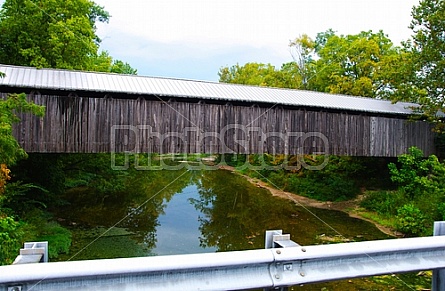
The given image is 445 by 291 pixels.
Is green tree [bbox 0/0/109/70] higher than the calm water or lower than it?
higher

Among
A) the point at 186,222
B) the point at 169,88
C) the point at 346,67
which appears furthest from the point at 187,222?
the point at 346,67

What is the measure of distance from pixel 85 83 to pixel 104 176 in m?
8.22

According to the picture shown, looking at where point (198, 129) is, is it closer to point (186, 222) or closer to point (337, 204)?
point (186, 222)

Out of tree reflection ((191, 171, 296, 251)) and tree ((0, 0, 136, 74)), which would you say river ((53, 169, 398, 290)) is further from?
tree ((0, 0, 136, 74))

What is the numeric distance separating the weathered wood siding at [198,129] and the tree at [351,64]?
241 inches

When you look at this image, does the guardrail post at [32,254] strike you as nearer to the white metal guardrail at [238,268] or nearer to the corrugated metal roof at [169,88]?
the white metal guardrail at [238,268]

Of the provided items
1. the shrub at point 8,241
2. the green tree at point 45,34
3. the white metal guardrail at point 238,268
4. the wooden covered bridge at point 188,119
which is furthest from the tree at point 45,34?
the white metal guardrail at point 238,268

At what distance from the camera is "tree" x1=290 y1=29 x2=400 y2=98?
66.2 feet

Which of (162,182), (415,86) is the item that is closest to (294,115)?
(415,86)

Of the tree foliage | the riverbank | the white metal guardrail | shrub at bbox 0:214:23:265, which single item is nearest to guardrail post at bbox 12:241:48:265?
the white metal guardrail

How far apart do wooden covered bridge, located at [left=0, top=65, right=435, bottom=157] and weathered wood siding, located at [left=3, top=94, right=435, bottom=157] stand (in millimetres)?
27

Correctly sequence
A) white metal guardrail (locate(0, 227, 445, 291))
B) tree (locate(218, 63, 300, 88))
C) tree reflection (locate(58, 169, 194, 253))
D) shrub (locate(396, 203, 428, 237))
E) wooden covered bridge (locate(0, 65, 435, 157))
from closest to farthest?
white metal guardrail (locate(0, 227, 445, 291)) → wooden covered bridge (locate(0, 65, 435, 157)) → shrub (locate(396, 203, 428, 237)) → tree reflection (locate(58, 169, 194, 253)) → tree (locate(218, 63, 300, 88))

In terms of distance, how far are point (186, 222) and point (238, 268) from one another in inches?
440

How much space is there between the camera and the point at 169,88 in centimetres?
1131
